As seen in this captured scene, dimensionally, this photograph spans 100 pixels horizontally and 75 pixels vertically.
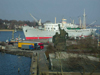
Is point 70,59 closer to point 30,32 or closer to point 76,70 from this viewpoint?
point 76,70

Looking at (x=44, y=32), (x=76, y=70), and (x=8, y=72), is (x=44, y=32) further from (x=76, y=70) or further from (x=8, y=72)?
(x=76, y=70)

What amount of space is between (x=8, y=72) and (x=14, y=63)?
2.18m

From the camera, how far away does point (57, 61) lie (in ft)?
27.9

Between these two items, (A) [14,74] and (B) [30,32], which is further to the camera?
(B) [30,32]

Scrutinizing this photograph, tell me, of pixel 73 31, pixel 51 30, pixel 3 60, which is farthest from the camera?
pixel 73 31

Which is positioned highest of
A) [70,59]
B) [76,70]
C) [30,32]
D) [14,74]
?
[30,32]

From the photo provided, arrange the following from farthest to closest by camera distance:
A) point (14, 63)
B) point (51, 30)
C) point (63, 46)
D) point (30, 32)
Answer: point (51, 30), point (30, 32), point (14, 63), point (63, 46)

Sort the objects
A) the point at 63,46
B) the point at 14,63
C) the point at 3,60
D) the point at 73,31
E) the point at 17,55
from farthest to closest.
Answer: the point at 73,31 → the point at 17,55 → the point at 3,60 → the point at 14,63 → the point at 63,46

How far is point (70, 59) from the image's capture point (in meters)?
7.98

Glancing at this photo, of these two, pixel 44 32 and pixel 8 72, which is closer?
pixel 8 72

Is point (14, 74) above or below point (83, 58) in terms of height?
below

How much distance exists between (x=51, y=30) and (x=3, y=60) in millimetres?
17533

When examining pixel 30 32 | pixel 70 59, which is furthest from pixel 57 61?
pixel 30 32

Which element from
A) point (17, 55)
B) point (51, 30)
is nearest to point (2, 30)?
point (51, 30)
